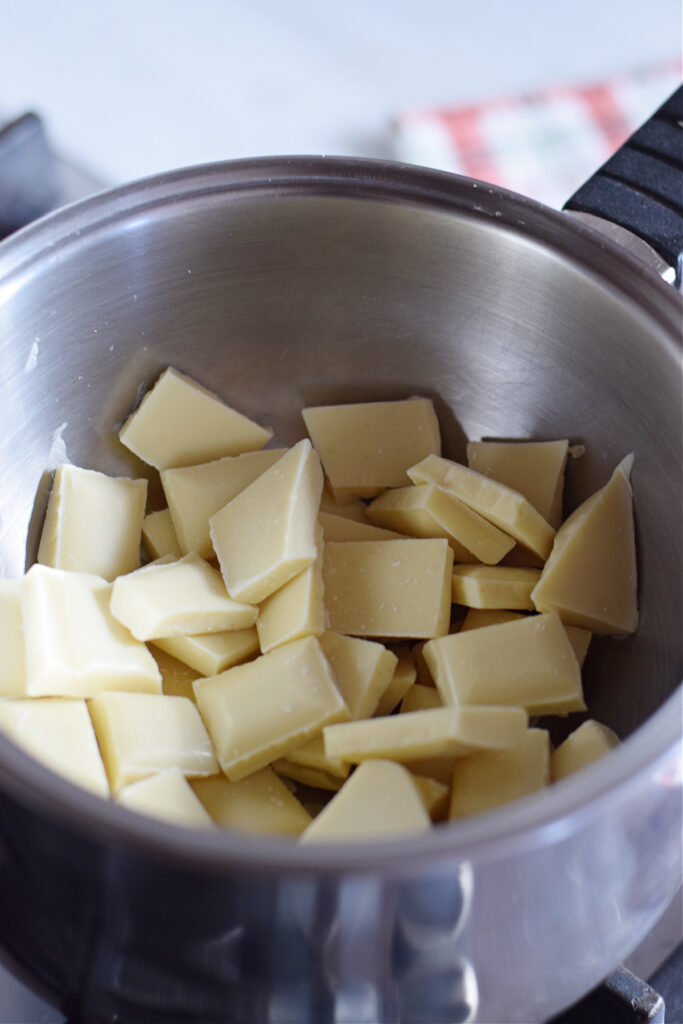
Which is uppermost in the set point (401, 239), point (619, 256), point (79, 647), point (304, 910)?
point (619, 256)

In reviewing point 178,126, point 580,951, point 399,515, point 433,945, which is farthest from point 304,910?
point 178,126

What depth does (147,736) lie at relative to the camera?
0.78 m

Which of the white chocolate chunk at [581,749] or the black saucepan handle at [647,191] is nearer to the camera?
the white chocolate chunk at [581,749]

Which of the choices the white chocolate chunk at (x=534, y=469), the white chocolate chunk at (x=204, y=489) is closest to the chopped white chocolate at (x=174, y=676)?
the white chocolate chunk at (x=204, y=489)

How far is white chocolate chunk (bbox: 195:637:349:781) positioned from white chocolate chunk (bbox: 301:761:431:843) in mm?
105

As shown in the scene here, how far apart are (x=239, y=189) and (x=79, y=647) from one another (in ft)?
1.41

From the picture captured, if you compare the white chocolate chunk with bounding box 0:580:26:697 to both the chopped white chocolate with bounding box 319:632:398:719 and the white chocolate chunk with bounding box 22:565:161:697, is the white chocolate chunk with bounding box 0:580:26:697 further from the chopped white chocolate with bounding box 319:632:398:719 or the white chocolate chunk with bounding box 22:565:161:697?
the chopped white chocolate with bounding box 319:632:398:719

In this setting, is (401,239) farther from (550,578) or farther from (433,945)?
(433,945)

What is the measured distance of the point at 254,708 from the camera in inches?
31.5

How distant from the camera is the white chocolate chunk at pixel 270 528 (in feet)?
2.87

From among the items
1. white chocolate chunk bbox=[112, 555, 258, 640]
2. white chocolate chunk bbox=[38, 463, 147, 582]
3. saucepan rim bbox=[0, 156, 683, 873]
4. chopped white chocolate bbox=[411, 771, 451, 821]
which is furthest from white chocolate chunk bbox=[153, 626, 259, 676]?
saucepan rim bbox=[0, 156, 683, 873]

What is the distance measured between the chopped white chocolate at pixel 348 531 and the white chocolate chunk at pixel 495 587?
0.31 feet

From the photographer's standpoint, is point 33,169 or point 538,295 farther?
point 33,169

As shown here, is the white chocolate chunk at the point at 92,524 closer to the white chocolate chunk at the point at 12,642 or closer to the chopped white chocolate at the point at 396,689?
the white chocolate chunk at the point at 12,642
